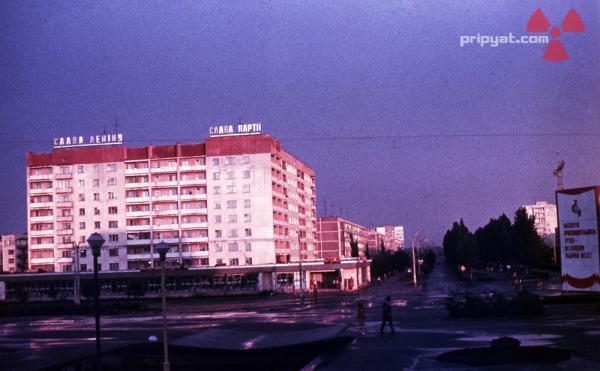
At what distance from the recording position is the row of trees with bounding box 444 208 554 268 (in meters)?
119

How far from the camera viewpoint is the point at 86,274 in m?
107

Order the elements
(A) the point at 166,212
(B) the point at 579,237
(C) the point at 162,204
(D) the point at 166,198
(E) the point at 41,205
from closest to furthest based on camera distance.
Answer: (B) the point at 579,237, (A) the point at 166,212, (D) the point at 166,198, (C) the point at 162,204, (E) the point at 41,205

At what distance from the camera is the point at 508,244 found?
5581 inches

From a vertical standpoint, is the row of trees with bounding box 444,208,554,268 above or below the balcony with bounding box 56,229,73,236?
below

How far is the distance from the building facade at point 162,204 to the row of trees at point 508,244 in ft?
143

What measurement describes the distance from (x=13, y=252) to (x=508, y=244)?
5571 inches

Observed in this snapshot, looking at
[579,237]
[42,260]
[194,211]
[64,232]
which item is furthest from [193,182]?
[579,237]

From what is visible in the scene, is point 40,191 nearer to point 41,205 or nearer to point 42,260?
point 41,205

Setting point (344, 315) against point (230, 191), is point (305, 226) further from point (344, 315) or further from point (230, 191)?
point (344, 315)

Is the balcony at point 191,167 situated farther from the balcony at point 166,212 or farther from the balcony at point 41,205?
the balcony at point 41,205

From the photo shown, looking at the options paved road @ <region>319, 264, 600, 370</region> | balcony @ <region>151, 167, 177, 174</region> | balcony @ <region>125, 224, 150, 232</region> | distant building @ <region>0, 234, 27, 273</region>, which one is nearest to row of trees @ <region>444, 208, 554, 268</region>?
balcony @ <region>151, 167, 177, 174</region>

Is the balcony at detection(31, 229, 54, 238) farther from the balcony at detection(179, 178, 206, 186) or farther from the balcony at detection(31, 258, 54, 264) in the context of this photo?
the balcony at detection(179, 178, 206, 186)

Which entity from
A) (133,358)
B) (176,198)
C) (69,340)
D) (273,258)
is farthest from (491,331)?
(176,198)

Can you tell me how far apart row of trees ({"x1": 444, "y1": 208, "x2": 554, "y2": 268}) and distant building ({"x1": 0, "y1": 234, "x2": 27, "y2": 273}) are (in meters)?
124
